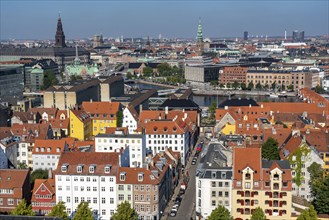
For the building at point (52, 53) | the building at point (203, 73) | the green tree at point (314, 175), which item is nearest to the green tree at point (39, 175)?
the green tree at point (314, 175)

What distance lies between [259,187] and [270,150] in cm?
863

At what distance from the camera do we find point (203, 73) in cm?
14550

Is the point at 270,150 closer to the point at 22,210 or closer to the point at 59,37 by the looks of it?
the point at 22,210

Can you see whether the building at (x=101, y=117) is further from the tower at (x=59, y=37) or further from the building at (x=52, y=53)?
the tower at (x=59, y=37)

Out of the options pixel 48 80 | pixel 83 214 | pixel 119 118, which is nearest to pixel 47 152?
pixel 83 214

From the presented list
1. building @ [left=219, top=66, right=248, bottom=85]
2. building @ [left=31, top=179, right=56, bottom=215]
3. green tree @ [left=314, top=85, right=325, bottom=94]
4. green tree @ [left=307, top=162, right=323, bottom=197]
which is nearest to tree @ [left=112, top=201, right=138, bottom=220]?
building @ [left=31, top=179, right=56, bottom=215]

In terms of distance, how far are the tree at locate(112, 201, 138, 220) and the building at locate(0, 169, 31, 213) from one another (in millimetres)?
7408

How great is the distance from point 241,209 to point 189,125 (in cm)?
2313

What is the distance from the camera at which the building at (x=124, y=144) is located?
46.2 metres

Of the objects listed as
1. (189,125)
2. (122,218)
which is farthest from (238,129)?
(122,218)

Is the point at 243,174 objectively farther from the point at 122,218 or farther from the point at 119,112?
the point at 119,112

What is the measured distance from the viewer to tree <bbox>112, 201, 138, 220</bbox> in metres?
33.4

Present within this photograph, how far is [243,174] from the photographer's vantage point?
35.8m

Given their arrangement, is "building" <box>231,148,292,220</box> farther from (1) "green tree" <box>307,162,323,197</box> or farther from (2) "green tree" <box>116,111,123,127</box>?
(2) "green tree" <box>116,111,123,127</box>
